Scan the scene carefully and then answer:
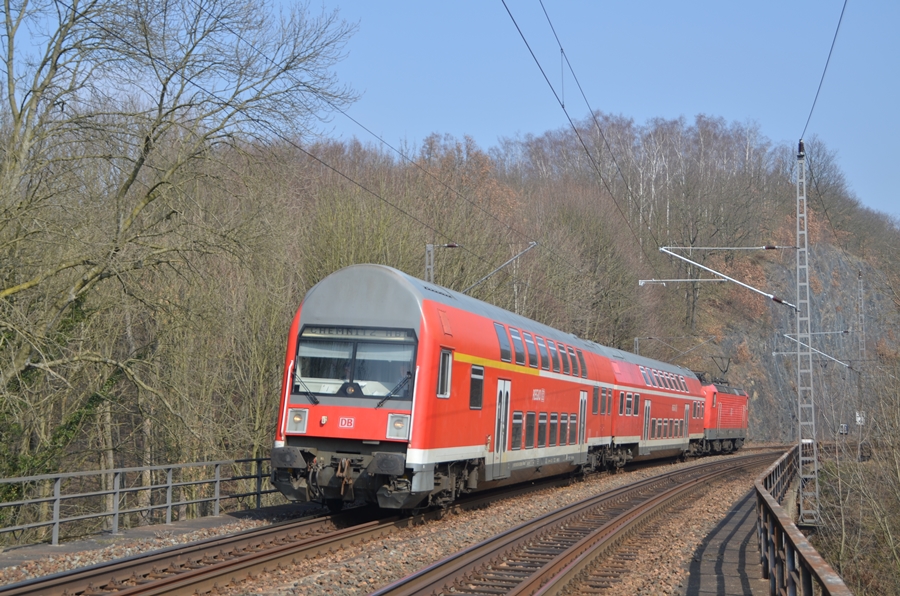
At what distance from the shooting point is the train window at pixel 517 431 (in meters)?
17.7

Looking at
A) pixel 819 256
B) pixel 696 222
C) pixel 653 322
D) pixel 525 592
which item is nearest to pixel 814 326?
pixel 819 256

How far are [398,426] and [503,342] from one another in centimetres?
438

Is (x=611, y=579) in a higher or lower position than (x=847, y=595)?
lower

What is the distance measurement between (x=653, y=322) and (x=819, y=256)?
36255 mm

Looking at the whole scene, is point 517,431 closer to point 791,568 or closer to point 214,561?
point 214,561

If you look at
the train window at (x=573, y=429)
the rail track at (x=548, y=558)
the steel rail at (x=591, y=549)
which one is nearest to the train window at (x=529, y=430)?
the rail track at (x=548, y=558)

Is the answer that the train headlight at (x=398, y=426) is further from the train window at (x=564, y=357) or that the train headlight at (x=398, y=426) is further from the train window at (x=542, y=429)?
the train window at (x=564, y=357)

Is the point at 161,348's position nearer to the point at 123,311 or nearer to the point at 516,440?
the point at 123,311

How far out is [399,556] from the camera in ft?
38.4

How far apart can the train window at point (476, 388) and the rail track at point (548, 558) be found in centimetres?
215

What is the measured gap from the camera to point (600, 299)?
51.6 metres

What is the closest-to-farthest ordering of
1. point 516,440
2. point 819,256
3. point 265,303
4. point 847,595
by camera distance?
1. point 847,595
2. point 516,440
3. point 265,303
4. point 819,256

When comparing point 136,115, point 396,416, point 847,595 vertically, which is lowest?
point 847,595

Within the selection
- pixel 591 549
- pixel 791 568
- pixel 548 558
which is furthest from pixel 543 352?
pixel 791 568
